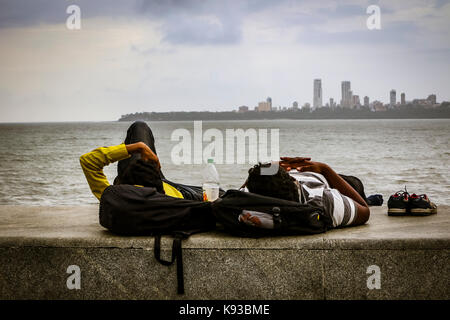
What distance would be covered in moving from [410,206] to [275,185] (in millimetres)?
1719

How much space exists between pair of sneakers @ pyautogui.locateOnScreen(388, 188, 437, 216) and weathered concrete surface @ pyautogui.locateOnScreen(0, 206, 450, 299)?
0.81 meters

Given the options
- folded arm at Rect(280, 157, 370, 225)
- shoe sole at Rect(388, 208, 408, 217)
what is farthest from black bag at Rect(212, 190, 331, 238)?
shoe sole at Rect(388, 208, 408, 217)

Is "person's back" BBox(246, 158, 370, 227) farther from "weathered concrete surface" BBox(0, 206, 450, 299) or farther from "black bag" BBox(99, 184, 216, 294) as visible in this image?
"black bag" BBox(99, 184, 216, 294)

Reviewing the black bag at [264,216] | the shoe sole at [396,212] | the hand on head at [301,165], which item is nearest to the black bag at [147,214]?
the black bag at [264,216]

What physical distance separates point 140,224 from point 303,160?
5.57 ft

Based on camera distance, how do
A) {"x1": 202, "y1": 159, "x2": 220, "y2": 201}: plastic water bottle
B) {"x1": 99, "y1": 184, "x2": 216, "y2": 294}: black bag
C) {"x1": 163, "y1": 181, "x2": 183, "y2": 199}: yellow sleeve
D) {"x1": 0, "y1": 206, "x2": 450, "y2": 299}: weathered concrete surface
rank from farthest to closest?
{"x1": 202, "y1": 159, "x2": 220, "y2": 201}: plastic water bottle
{"x1": 163, "y1": 181, "x2": 183, "y2": 199}: yellow sleeve
{"x1": 99, "y1": 184, "x2": 216, "y2": 294}: black bag
{"x1": 0, "y1": 206, "x2": 450, "y2": 299}: weathered concrete surface

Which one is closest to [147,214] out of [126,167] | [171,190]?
[126,167]

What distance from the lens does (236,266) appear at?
169 inches

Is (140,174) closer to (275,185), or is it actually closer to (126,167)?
(126,167)

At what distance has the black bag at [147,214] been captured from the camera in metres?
4.39

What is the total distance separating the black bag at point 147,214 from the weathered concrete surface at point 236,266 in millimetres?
79

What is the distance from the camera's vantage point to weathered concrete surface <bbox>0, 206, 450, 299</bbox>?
424 centimetres
